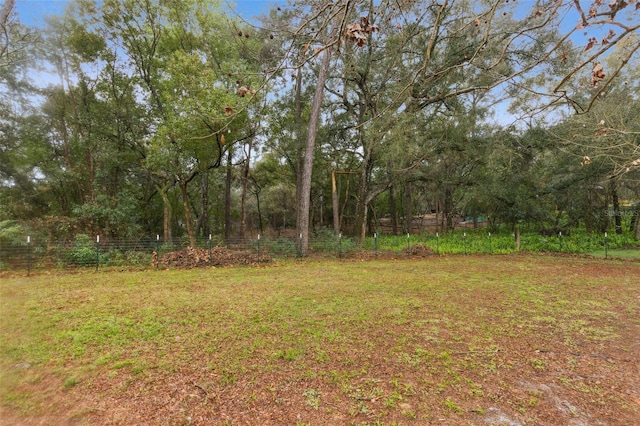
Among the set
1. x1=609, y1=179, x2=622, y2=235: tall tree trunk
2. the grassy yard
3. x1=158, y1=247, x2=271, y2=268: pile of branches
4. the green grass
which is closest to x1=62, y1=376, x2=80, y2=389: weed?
the grassy yard

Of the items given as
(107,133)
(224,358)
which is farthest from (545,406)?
(107,133)

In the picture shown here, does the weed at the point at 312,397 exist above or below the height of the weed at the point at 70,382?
below

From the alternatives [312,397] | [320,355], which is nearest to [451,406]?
[312,397]

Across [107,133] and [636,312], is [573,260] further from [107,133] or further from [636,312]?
[107,133]

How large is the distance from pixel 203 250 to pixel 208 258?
374 millimetres

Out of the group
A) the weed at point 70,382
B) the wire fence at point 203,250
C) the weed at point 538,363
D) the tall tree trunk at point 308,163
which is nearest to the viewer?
the weed at point 70,382

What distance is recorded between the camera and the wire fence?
7652 millimetres

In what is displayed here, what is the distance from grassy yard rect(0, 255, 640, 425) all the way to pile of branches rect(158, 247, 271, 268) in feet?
9.12

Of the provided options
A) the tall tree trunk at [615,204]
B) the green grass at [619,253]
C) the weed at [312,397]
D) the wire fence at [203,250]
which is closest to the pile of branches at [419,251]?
the wire fence at [203,250]

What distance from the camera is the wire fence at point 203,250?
7652mm

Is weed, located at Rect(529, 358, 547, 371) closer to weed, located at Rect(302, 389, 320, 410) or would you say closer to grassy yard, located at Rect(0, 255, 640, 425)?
grassy yard, located at Rect(0, 255, 640, 425)

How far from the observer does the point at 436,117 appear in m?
10.5

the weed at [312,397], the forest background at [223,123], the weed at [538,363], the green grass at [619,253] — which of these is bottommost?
the green grass at [619,253]

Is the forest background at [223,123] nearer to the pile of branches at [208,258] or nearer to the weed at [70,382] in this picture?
the pile of branches at [208,258]
